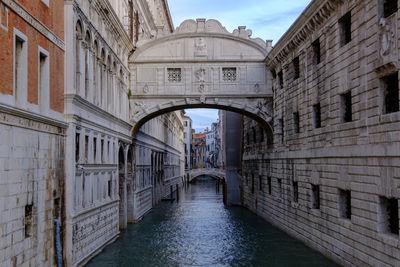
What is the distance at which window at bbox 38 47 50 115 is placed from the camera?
11211 mm

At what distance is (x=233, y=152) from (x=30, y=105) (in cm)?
2386

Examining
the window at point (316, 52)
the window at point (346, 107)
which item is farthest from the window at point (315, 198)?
the window at point (316, 52)

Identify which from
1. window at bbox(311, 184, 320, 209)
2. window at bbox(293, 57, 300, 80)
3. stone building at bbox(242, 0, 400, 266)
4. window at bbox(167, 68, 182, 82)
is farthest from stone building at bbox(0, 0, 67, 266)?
window at bbox(167, 68, 182, 82)

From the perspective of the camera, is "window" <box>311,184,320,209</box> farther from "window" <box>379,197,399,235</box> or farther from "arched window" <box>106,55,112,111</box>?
"arched window" <box>106,55,112,111</box>

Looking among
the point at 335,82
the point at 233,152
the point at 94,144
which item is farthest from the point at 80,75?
the point at 233,152

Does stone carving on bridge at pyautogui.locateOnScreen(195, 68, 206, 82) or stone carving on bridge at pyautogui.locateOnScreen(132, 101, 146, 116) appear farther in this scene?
stone carving on bridge at pyautogui.locateOnScreen(132, 101, 146, 116)

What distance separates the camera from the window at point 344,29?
44.4ft

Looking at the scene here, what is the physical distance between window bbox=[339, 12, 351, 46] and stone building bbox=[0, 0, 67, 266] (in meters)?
8.27

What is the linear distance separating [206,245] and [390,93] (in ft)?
32.2

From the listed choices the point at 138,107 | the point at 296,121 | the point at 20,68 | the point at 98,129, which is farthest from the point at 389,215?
the point at 138,107

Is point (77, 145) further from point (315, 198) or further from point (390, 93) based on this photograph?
point (390, 93)

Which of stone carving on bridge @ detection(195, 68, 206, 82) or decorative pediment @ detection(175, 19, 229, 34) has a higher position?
decorative pediment @ detection(175, 19, 229, 34)

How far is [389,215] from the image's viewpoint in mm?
10969

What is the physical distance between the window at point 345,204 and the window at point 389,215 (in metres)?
2.20
